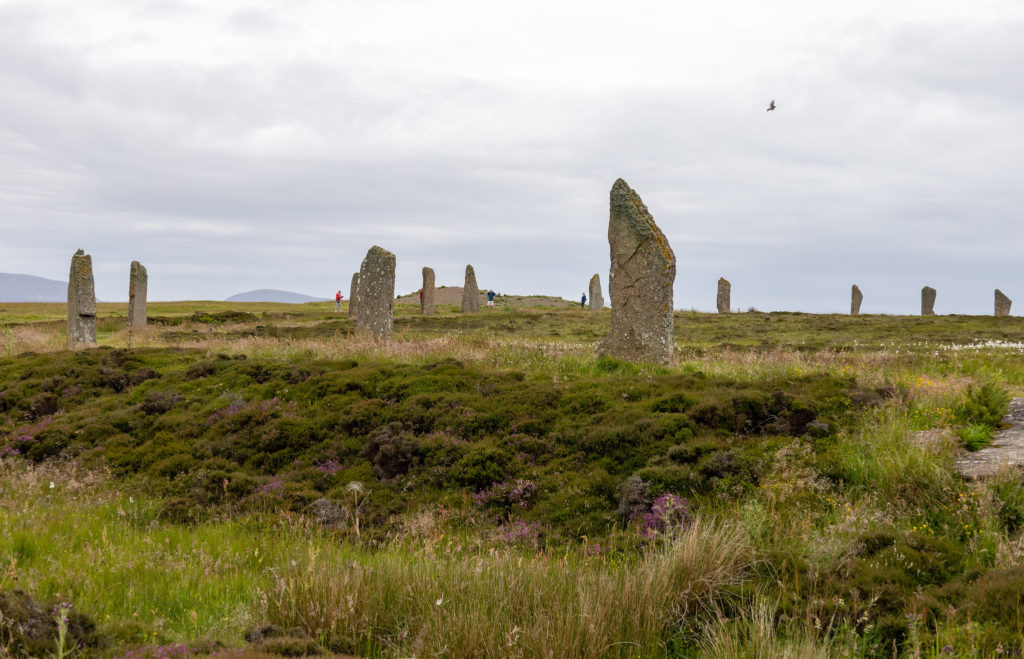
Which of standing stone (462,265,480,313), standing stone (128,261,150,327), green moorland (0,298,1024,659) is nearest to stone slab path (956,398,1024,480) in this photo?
green moorland (0,298,1024,659)

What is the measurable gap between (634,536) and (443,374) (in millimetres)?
7194

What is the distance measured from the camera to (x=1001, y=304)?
4791 centimetres

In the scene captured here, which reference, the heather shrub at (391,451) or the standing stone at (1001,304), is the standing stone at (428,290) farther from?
the standing stone at (1001,304)

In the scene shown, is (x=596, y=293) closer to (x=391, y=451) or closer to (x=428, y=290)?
(x=428, y=290)

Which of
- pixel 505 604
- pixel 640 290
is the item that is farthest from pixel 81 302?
pixel 505 604

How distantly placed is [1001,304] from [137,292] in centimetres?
5594

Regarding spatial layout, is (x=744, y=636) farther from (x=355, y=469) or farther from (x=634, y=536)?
(x=355, y=469)

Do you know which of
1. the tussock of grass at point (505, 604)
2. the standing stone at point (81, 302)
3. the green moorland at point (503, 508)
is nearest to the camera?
the tussock of grass at point (505, 604)

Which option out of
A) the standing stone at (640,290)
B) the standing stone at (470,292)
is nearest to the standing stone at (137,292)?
the standing stone at (470,292)

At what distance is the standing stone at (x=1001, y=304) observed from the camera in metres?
47.4

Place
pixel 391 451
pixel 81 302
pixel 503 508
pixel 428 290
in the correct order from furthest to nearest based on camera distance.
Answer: pixel 428 290
pixel 81 302
pixel 391 451
pixel 503 508

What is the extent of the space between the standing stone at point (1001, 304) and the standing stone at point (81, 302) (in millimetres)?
55515

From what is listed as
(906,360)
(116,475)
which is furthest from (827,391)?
(116,475)

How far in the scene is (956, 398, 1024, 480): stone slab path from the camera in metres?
7.97
